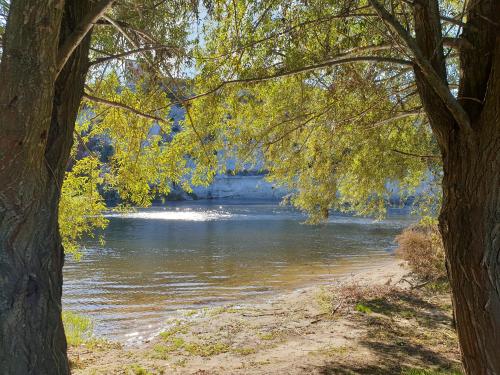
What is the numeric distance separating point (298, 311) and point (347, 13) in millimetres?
7485

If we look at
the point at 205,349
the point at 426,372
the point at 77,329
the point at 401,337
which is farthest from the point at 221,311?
the point at 426,372

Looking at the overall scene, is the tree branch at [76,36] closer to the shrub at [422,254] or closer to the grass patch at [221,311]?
the grass patch at [221,311]

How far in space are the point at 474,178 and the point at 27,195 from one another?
2.76 m

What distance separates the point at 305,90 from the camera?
6609 mm

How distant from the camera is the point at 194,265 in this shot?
19.1 meters

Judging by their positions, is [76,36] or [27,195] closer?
[27,195]

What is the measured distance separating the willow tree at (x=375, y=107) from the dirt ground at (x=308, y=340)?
2.30 m

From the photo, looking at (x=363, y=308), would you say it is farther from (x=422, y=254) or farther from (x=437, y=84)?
(x=437, y=84)

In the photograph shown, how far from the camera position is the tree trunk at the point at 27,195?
2482 millimetres

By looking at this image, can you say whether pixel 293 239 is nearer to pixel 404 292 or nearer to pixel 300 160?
pixel 404 292

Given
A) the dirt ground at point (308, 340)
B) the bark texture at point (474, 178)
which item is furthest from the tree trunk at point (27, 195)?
the dirt ground at point (308, 340)

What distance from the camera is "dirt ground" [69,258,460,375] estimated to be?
5992 millimetres

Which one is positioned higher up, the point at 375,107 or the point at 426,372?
the point at 375,107

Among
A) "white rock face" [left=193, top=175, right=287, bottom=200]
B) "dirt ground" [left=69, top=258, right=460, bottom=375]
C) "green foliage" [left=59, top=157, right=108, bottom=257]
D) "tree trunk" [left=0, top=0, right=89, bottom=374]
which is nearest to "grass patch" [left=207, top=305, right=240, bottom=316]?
"dirt ground" [left=69, top=258, right=460, bottom=375]
